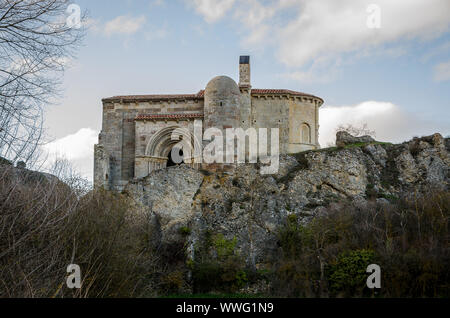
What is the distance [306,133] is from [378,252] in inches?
673

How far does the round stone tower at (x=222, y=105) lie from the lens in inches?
833

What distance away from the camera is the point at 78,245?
729cm

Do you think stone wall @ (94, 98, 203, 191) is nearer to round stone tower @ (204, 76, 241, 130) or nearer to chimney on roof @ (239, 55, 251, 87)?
round stone tower @ (204, 76, 241, 130)

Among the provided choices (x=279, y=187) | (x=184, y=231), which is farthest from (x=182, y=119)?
(x=184, y=231)

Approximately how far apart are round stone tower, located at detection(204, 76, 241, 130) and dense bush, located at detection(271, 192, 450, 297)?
9449 mm

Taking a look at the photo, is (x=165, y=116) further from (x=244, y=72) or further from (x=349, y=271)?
(x=349, y=271)

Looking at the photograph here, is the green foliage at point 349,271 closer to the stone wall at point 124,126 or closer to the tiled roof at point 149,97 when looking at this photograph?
the stone wall at point 124,126

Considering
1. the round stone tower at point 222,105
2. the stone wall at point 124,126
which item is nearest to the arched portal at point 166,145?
the stone wall at point 124,126

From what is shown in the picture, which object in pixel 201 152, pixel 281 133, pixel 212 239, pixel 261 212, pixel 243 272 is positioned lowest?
pixel 243 272

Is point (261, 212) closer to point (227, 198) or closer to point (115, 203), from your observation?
point (227, 198)

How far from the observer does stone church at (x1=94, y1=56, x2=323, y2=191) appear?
2155 centimetres

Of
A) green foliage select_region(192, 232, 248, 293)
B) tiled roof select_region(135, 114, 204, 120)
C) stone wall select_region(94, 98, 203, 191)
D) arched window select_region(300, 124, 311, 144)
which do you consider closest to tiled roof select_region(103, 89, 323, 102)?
stone wall select_region(94, 98, 203, 191)
